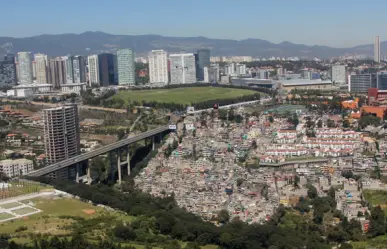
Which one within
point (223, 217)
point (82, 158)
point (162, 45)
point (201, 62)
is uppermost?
point (162, 45)

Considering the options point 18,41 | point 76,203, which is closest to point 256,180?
point 76,203

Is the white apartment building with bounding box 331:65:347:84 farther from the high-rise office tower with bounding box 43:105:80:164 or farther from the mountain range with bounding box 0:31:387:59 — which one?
the mountain range with bounding box 0:31:387:59

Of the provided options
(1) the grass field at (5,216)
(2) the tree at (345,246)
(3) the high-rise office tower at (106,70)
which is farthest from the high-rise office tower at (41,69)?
(2) the tree at (345,246)

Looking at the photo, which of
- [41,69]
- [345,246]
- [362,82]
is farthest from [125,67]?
[345,246]

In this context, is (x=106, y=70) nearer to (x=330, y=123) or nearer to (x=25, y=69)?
A: (x=25, y=69)

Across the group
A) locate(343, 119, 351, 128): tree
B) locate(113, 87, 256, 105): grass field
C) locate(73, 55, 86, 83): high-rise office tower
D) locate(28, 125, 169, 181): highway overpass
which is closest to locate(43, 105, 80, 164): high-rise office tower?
locate(28, 125, 169, 181): highway overpass

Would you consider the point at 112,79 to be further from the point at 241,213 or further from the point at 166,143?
the point at 241,213
